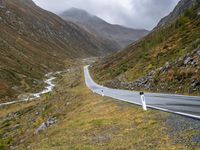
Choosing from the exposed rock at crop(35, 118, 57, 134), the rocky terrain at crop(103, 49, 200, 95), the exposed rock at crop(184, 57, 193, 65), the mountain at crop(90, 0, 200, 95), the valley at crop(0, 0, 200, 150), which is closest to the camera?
the valley at crop(0, 0, 200, 150)

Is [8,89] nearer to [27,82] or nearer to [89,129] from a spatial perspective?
[27,82]

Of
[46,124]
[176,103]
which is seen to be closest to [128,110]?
[176,103]

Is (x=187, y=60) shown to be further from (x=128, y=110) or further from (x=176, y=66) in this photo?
(x=128, y=110)

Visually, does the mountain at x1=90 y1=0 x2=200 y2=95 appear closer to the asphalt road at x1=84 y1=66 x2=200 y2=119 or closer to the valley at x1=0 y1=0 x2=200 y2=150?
the valley at x1=0 y1=0 x2=200 y2=150

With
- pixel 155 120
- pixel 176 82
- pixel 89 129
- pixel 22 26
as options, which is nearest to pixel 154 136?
pixel 155 120

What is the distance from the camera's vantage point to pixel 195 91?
27812 millimetres

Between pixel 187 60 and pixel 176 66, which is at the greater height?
pixel 187 60

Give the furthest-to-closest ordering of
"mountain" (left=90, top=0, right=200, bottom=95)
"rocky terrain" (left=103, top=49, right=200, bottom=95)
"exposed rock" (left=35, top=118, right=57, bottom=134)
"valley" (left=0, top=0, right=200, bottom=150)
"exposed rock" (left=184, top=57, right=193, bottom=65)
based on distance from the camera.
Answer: "exposed rock" (left=184, top=57, right=193, bottom=65) < "mountain" (left=90, top=0, right=200, bottom=95) < "rocky terrain" (left=103, top=49, right=200, bottom=95) < "exposed rock" (left=35, top=118, right=57, bottom=134) < "valley" (left=0, top=0, right=200, bottom=150)

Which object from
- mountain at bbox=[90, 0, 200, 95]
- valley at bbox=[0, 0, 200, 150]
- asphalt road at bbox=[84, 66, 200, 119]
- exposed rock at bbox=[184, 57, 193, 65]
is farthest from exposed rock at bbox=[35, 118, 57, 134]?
exposed rock at bbox=[184, 57, 193, 65]

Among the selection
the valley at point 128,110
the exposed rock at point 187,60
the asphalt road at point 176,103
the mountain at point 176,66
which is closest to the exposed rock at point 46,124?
the valley at point 128,110

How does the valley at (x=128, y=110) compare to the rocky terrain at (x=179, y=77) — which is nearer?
the valley at (x=128, y=110)

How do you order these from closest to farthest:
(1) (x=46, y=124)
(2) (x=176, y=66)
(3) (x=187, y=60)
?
(1) (x=46, y=124), (3) (x=187, y=60), (2) (x=176, y=66)

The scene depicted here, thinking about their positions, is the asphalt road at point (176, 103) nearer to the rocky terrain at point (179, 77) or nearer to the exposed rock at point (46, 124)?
the rocky terrain at point (179, 77)

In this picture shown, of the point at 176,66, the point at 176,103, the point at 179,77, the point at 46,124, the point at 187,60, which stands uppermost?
the point at 187,60
